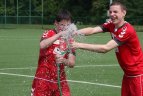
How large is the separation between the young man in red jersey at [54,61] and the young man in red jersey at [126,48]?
0.37 m

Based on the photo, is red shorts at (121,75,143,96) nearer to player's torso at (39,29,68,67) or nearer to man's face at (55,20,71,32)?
player's torso at (39,29,68,67)

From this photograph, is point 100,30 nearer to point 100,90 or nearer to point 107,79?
point 100,90

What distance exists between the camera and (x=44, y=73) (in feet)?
27.1

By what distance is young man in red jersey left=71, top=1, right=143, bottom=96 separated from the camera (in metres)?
7.62

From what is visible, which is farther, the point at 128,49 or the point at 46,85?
the point at 46,85

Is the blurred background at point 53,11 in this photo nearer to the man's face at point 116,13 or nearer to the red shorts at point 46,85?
the red shorts at point 46,85

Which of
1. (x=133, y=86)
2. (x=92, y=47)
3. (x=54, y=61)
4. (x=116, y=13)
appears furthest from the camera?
(x=54, y=61)

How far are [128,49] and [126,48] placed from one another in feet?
0.12

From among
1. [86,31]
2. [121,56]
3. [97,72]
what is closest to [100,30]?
[86,31]

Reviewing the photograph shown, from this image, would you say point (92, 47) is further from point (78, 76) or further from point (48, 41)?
point (78, 76)

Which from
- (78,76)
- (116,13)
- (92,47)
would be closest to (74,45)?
(92,47)

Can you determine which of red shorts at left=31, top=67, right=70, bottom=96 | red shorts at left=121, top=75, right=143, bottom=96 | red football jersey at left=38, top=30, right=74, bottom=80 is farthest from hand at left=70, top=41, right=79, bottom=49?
red shorts at left=121, top=75, right=143, bottom=96

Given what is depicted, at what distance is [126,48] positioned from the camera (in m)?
7.89

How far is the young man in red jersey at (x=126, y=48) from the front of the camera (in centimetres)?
762
